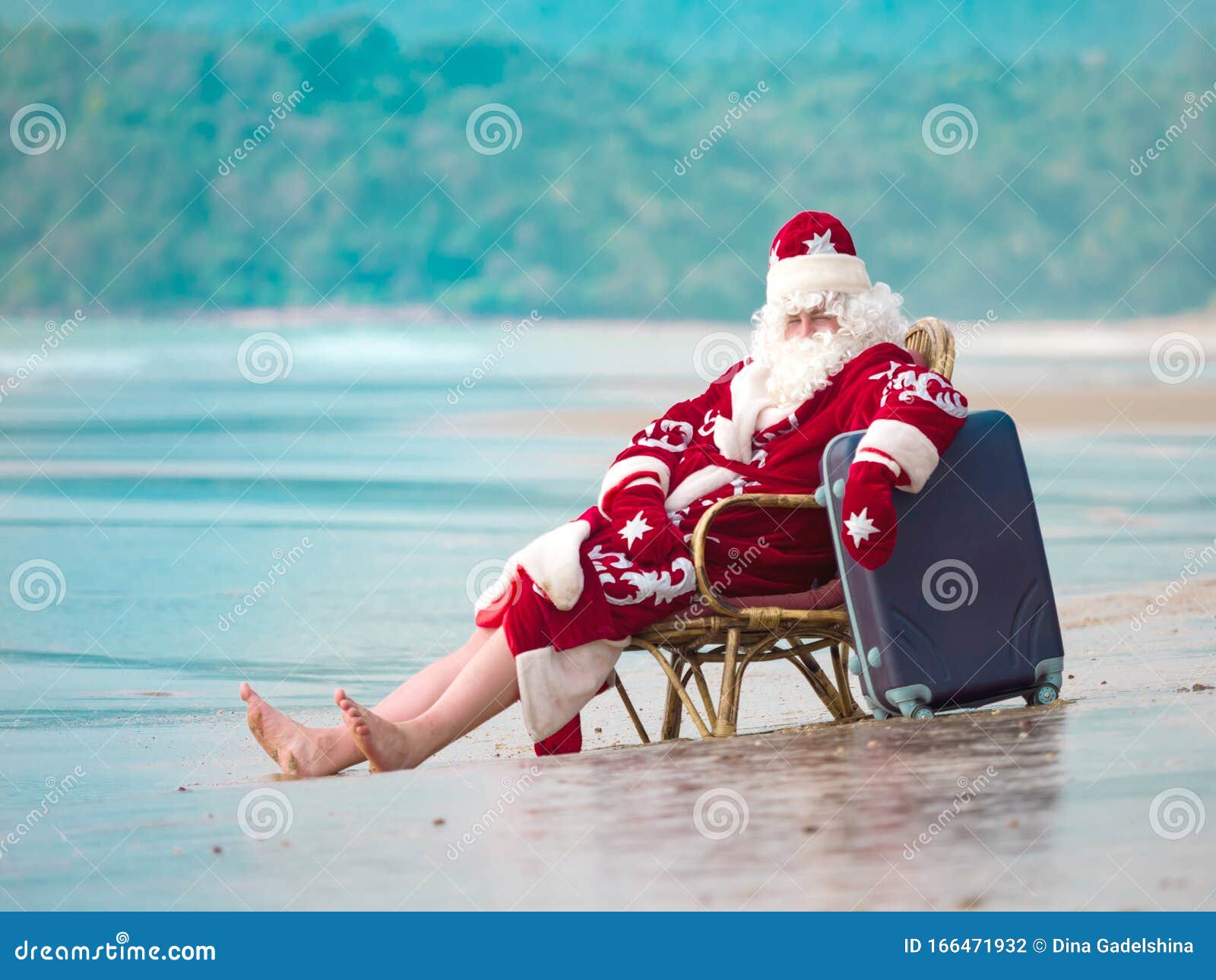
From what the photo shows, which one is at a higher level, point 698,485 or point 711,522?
point 698,485

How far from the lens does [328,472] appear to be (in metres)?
11.7

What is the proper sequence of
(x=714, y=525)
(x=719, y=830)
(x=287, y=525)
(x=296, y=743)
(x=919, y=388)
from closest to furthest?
(x=719, y=830), (x=296, y=743), (x=919, y=388), (x=714, y=525), (x=287, y=525)

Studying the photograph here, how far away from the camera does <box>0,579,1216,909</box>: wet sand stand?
2453mm

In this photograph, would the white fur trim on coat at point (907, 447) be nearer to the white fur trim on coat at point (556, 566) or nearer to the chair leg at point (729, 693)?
the chair leg at point (729, 693)

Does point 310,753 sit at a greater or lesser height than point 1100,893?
greater

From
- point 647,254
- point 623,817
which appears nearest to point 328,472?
point 623,817

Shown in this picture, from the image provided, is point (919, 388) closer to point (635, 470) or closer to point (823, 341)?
point (823, 341)

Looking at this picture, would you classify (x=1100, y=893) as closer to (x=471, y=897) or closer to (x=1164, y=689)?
(x=471, y=897)

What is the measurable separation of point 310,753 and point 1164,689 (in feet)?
6.74

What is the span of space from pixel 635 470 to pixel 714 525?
23cm

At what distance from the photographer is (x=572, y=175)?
42250 mm

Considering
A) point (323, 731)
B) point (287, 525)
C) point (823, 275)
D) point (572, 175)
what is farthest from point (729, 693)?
point (572, 175)

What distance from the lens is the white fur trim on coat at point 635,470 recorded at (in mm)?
3773

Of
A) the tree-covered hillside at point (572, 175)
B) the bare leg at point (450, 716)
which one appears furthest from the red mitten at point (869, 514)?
the tree-covered hillside at point (572, 175)
